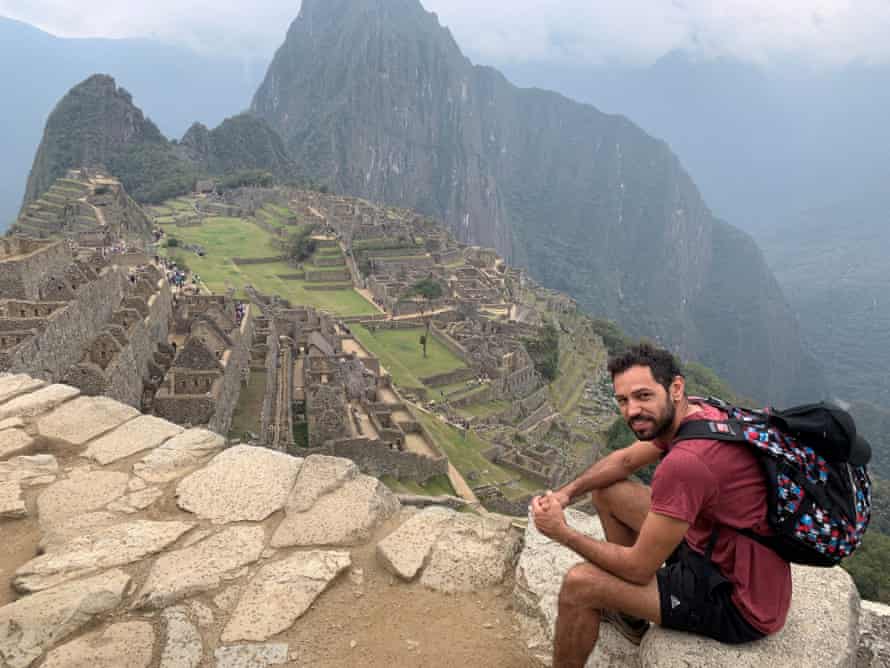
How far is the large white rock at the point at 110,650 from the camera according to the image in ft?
7.95

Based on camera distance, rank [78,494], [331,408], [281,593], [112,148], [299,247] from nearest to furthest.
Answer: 1. [281,593]
2. [78,494]
3. [331,408]
4. [299,247]
5. [112,148]

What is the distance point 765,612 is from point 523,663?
3.04 feet

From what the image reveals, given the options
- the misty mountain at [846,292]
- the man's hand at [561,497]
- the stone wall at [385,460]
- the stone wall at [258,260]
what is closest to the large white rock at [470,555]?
the man's hand at [561,497]

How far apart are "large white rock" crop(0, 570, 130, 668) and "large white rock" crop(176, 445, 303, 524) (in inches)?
26.6

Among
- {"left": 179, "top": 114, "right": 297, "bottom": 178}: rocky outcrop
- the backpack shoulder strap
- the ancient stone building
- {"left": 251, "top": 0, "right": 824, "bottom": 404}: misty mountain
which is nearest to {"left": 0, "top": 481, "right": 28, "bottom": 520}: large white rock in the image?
the backpack shoulder strap

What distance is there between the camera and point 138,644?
8.35 ft

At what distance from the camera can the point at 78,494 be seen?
11.8 feet

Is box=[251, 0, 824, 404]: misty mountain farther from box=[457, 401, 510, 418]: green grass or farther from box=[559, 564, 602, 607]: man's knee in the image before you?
box=[559, 564, 602, 607]: man's knee

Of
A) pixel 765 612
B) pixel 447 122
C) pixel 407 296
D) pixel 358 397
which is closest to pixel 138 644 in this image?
pixel 765 612

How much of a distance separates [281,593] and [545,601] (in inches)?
45.3

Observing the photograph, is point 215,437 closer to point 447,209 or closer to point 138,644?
point 138,644

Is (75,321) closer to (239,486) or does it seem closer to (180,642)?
(239,486)

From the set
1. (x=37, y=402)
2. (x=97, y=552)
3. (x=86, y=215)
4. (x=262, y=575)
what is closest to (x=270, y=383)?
(x=37, y=402)

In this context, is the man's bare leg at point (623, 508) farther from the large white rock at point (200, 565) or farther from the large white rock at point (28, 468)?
the large white rock at point (28, 468)
